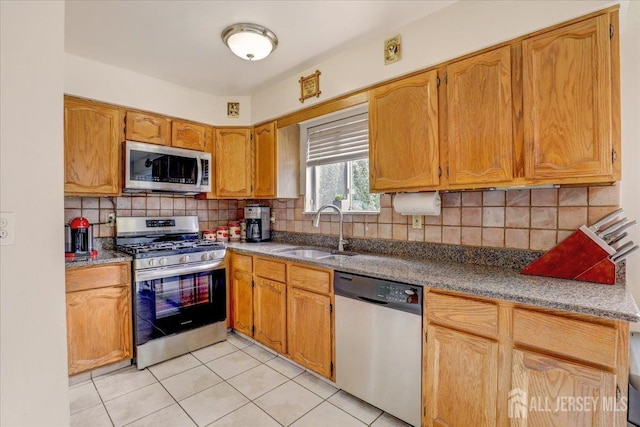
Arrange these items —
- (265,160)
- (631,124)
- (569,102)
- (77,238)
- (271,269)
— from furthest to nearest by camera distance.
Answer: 1. (265,160)
2. (271,269)
3. (77,238)
4. (631,124)
5. (569,102)

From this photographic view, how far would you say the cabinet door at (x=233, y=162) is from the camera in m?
3.05

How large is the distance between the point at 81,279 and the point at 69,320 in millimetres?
280

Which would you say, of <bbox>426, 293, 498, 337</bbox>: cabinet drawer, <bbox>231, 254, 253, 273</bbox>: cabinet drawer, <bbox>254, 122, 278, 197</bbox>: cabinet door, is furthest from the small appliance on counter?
<bbox>426, 293, 498, 337</bbox>: cabinet drawer

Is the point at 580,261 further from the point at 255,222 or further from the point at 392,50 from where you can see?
the point at 255,222

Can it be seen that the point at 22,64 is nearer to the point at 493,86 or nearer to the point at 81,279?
the point at 81,279

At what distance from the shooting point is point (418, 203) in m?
1.96

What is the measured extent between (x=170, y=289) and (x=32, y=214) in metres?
1.48

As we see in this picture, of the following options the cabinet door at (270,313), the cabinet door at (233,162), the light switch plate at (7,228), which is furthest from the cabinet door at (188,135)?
the light switch plate at (7,228)

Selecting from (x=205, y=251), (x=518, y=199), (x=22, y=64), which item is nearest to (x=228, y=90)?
(x=205, y=251)

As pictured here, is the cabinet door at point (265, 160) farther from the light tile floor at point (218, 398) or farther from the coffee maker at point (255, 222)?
the light tile floor at point (218, 398)

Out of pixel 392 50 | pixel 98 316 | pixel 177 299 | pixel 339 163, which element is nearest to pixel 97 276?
pixel 98 316

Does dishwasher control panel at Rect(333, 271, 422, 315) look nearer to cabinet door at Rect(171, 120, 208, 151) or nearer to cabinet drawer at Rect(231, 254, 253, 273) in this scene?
cabinet drawer at Rect(231, 254, 253, 273)

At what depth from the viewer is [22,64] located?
1.10 meters

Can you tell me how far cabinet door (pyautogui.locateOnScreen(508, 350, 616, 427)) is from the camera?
1100 mm
